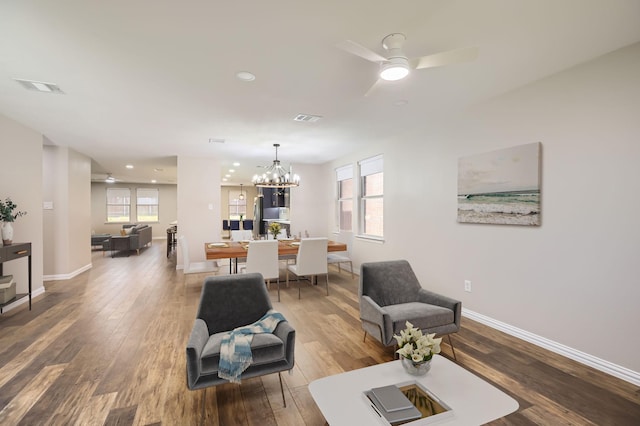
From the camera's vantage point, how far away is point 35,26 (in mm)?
1975

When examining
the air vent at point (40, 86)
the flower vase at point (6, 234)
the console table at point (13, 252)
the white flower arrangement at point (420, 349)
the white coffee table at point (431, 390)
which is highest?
the air vent at point (40, 86)

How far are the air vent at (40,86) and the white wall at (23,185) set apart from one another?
59.7 inches

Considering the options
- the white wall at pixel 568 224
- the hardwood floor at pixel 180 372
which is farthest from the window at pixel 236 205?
the white wall at pixel 568 224

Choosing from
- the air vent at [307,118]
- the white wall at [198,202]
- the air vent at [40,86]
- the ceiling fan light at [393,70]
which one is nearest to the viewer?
the ceiling fan light at [393,70]

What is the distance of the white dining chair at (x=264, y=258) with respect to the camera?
425 cm

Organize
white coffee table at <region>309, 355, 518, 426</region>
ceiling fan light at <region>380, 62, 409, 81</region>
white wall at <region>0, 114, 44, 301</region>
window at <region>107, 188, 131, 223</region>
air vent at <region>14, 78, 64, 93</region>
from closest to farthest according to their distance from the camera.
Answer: white coffee table at <region>309, 355, 518, 426</region> < ceiling fan light at <region>380, 62, 409, 81</region> < air vent at <region>14, 78, 64, 93</region> < white wall at <region>0, 114, 44, 301</region> < window at <region>107, 188, 131, 223</region>

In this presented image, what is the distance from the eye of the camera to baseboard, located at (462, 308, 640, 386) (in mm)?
2271

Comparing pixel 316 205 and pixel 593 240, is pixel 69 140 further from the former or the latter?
pixel 593 240

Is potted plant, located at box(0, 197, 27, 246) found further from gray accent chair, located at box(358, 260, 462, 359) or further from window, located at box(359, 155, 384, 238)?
window, located at box(359, 155, 384, 238)

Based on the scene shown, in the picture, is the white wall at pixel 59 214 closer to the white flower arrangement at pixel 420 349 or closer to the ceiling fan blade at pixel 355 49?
the ceiling fan blade at pixel 355 49

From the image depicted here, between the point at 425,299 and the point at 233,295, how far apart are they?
6.14 ft

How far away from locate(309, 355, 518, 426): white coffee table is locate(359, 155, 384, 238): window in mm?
3763

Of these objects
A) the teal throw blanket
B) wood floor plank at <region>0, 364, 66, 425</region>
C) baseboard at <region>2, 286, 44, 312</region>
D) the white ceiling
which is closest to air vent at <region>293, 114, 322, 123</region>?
the white ceiling

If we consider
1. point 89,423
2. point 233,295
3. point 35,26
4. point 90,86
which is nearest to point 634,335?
point 233,295
